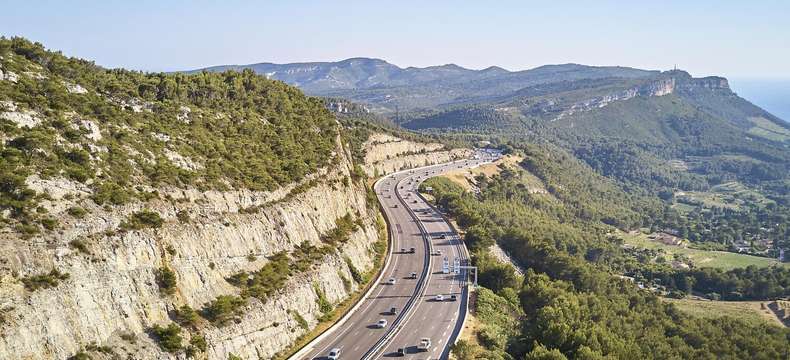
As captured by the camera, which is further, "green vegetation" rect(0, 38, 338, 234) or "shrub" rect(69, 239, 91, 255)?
"green vegetation" rect(0, 38, 338, 234)

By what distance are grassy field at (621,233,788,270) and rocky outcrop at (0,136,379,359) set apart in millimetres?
144870

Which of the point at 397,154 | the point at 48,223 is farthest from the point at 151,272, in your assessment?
the point at 397,154

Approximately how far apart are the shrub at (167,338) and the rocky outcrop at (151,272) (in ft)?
1.71

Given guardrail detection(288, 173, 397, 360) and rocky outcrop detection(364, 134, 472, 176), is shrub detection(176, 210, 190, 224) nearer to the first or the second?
guardrail detection(288, 173, 397, 360)

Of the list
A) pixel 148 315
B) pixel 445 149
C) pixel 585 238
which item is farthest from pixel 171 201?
pixel 445 149

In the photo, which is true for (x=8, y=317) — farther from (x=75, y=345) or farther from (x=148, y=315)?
(x=148, y=315)

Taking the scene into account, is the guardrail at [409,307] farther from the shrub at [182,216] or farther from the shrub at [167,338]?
the shrub at [182,216]

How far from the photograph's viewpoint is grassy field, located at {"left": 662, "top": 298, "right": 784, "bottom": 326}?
4485 inches

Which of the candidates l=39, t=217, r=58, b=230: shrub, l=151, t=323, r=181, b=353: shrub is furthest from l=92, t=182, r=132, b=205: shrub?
l=151, t=323, r=181, b=353: shrub

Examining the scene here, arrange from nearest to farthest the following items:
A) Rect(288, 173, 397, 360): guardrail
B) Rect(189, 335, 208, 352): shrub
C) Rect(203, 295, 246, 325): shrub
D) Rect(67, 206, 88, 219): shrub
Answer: Rect(67, 206, 88, 219): shrub → Rect(189, 335, 208, 352): shrub → Rect(203, 295, 246, 325): shrub → Rect(288, 173, 397, 360): guardrail

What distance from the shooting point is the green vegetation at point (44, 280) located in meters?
33.5

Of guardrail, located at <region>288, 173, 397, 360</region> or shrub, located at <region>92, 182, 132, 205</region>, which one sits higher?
shrub, located at <region>92, 182, 132, 205</region>

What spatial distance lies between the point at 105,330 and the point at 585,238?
5438 inches

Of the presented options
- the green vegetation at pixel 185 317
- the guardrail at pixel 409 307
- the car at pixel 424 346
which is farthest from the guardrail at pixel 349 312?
the green vegetation at pixel 185 317
